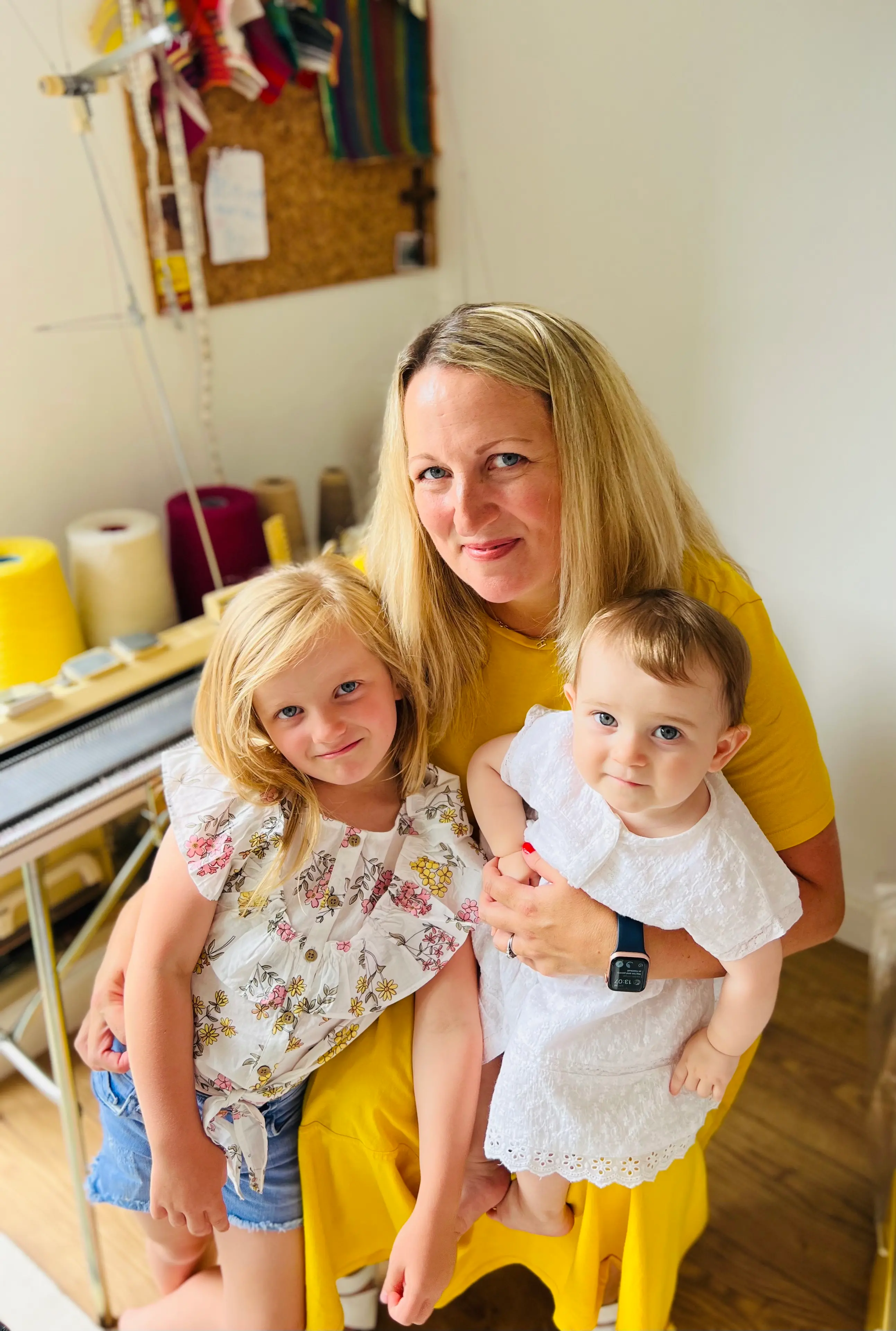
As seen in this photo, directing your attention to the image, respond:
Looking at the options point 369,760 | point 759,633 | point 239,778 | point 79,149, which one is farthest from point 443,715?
point 79,149

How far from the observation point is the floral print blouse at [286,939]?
1.10m

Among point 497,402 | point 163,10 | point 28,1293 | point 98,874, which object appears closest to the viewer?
point 497,402

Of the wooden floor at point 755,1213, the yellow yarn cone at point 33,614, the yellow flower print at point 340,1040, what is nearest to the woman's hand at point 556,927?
the yellow flower print at point 340,1040

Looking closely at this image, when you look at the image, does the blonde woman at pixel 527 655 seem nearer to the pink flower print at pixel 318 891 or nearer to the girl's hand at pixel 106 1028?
the girl's hand at pixel 106 1028

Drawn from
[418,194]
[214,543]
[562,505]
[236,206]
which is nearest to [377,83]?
[418,194]

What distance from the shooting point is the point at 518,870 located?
1131mm

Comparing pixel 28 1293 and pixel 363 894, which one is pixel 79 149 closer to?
pixel 363 894

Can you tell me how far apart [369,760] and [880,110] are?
4.33 feet

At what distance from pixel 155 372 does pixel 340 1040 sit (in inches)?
41.2

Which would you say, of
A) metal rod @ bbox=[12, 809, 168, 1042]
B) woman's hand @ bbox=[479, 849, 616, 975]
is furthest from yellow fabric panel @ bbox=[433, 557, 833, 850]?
metal rod @ bbox=[12, 809, 168, 1042]

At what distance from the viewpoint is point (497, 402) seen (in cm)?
104

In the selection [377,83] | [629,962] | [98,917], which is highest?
[377,83]

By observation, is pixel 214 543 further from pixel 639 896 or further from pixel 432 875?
pixel 639 896

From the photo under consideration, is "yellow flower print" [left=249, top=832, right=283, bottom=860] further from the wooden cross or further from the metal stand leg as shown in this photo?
the wooden cross
